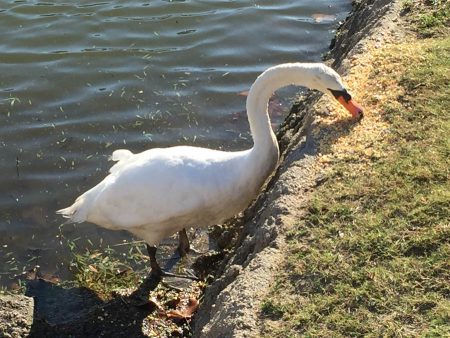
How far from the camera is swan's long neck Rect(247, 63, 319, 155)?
594 cm

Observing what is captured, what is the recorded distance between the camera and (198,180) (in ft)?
19.5

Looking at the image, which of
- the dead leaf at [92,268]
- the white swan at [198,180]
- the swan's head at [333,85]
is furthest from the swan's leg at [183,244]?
Result: the swan's head at [333,85]

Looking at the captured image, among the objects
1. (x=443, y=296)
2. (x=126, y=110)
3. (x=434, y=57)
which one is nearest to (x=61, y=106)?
(x=126, y=110)

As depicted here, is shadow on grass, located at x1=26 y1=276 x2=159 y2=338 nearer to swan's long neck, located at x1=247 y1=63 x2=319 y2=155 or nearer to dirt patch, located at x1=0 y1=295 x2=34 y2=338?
dirt patch, located at x1=0 y1=295 x2=34 y2=338

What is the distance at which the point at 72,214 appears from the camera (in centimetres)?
654

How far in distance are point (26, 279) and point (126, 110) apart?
294 cm

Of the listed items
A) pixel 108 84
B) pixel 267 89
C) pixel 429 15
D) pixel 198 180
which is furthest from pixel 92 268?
pixel 429 15

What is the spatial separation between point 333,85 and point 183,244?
2.13m

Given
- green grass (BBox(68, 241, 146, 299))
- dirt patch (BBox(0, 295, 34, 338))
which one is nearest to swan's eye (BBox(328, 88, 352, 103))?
green grass (BBox(68, 241, 146, 299))

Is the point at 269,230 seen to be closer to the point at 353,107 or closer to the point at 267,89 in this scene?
the point at 353,107

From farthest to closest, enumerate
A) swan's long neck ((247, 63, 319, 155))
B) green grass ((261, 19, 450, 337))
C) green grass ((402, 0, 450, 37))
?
green grass ((402, 0, 450, 37)), swan's long neck ((247, 63, 319, 155)), green grass ((261, 19, 450, 337))

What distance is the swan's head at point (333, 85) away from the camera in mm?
5617

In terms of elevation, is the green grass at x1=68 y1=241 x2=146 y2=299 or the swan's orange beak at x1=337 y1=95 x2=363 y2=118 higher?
the swan's orange beak at x1=337 y1=95 x2=363 y2=118

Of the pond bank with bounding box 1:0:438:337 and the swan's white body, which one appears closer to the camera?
the pond bank with bounding box 1:0:438:337
